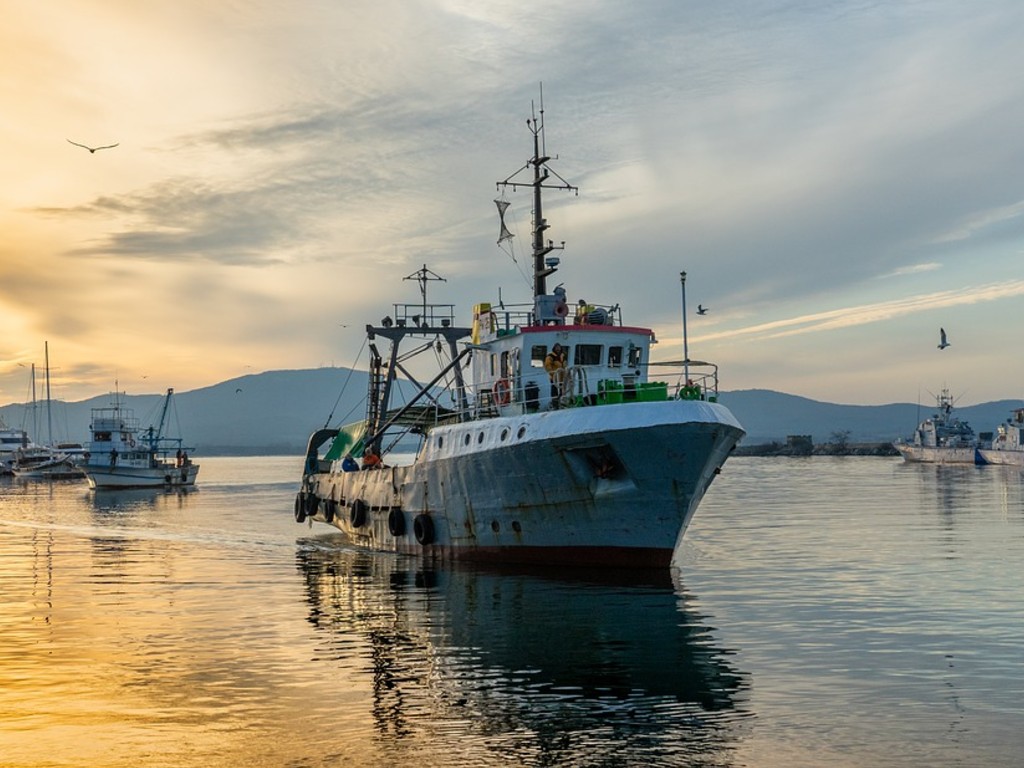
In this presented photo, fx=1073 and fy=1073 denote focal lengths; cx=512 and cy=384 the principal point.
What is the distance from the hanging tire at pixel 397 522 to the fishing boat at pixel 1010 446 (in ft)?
338

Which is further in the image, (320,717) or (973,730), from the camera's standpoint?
(320,717)

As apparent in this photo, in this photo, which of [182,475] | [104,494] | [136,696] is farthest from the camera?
[182,475]

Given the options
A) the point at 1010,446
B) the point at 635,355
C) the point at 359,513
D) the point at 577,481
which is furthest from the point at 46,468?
the point at 577,481

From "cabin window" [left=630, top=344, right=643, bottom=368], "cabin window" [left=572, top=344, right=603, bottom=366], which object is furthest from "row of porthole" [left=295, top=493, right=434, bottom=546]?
"cabin window" [left=630, top=344, right=643, bottom=368]

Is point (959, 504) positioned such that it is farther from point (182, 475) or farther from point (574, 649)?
point (182, 475)

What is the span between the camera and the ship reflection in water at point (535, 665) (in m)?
13.8

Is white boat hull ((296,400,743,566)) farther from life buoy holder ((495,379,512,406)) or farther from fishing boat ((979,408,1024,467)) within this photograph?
fishing boat ((979,408,1024,467))

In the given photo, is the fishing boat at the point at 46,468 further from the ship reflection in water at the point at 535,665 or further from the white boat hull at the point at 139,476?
the ship reflection in water at the point at 535,665

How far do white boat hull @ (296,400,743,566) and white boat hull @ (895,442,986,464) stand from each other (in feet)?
386

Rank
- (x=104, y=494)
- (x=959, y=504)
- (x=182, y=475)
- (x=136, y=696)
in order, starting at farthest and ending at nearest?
(x=182, y=475) → (x=104, y=494) → (x=959, y=504) → (x=136, y=696)

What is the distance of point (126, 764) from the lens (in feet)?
42.9

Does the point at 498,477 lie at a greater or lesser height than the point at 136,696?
greater

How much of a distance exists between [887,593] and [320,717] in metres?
16.6

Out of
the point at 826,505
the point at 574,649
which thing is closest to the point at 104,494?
the point at 826,505
